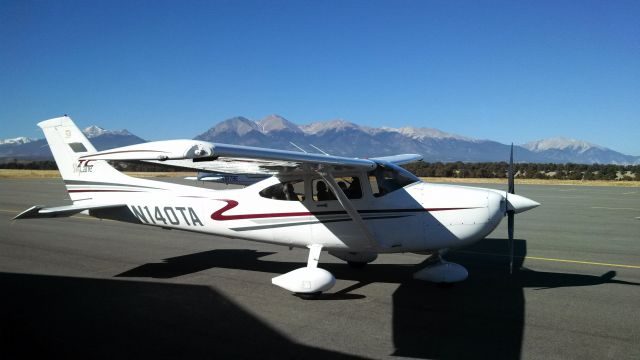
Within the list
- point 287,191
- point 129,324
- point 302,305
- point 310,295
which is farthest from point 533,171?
point 129,324

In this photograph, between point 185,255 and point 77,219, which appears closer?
point 185,255

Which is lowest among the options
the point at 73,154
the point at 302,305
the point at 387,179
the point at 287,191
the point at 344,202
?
the point at 302,305

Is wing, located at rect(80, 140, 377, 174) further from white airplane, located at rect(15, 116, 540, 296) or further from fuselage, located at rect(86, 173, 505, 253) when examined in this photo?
fuselage, located at rect(86, 173, 505, 253)

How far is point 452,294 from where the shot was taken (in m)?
6.62

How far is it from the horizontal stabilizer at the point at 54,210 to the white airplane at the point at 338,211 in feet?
0.06

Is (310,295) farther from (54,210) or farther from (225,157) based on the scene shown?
(54,210)

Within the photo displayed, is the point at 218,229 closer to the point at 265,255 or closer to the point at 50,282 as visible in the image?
the point at 265,255

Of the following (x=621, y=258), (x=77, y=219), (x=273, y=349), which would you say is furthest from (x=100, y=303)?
(x=77, y=219)

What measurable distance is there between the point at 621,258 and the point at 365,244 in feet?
19.9

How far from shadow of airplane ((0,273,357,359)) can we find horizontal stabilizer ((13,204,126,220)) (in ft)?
3.63

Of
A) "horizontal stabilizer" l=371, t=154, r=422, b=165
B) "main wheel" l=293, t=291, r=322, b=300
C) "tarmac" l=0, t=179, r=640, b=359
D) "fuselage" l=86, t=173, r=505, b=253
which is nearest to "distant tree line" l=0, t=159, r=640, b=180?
"horizontal stabilizer" l=371, t=154, r=422, b=165

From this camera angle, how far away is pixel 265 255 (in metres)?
9.60

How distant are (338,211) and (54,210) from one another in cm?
463

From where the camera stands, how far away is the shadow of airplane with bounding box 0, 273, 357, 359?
15.0 feet
